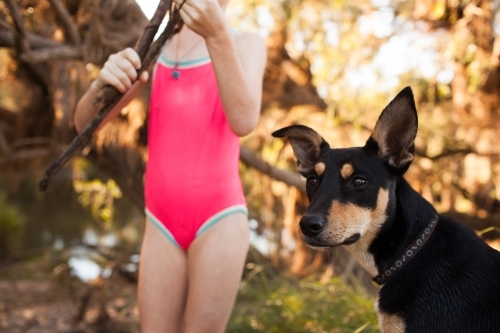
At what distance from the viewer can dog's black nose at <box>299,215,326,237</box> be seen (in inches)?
78.4

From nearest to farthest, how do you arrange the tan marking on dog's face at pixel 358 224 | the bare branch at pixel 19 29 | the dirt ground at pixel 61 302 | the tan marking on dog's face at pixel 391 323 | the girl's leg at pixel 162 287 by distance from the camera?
the tan marking on dog's face at pixel 391 323, the tan marking on dog's face at pixel 358 224, the girl's leg at pixel 162 287, the bare branch at pixel 19 29, the dirt ground at pixel 61 302

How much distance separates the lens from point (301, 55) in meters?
7.36

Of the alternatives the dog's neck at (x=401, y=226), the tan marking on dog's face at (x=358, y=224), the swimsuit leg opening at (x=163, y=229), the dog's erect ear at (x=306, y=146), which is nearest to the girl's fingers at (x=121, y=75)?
the swimsuit leg opening at (x=163, y=229)

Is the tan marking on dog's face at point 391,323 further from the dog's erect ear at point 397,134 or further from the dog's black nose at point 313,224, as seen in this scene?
the dog's erect ear at point 397,134

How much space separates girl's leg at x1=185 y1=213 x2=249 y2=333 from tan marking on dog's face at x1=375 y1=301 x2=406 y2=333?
639 millimetres

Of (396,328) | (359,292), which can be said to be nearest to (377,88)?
(359,292)

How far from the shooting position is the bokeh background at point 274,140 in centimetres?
446

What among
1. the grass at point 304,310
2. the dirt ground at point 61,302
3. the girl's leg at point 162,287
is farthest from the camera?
the dirt ground at point 61,302

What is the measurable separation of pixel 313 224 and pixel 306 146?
62 centimetres

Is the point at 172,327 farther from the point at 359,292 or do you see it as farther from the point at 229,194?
the point at 359,292

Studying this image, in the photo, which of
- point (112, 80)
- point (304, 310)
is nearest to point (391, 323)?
point (112, 80)

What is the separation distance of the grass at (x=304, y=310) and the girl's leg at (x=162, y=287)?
1.85 m

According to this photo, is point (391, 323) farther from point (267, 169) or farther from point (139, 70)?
point (267, 169)

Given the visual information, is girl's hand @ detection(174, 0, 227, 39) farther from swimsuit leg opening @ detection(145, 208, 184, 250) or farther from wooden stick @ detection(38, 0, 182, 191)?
swimsuit leg opening @ detection(145, 208, 184, 250)
